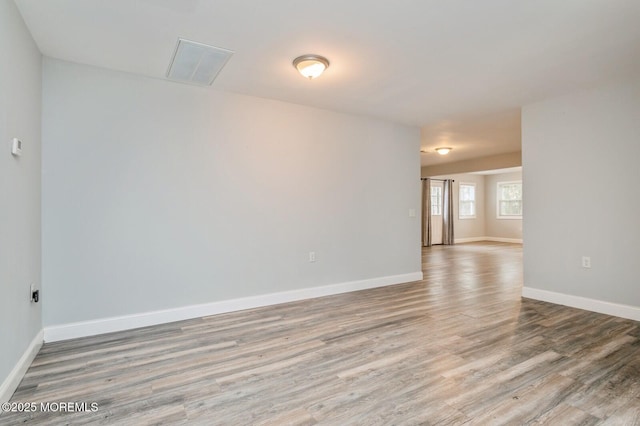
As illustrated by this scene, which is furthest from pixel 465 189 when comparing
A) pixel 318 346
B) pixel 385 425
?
pixel 385 425

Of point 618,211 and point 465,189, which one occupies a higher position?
point 465,189

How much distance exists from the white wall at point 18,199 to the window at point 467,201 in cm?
1100

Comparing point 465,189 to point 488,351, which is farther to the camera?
point 465,189

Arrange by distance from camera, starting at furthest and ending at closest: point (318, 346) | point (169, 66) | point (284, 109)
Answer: point (284, 109), point (169, 66), point (318, 346)

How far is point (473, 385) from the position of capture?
1.99 metres

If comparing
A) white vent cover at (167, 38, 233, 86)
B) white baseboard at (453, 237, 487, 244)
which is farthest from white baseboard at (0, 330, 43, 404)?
white baseboard at (453, 237, 487, 244)

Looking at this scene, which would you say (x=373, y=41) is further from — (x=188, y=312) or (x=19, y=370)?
(x=19, y=370)

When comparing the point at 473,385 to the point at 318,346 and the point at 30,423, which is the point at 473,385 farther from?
the point at 30,423

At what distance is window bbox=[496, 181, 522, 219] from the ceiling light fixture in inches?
394

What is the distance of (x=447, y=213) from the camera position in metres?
10.4

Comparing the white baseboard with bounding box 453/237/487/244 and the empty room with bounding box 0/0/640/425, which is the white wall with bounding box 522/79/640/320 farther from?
the white baseboard with bounding box 453/237/487/244

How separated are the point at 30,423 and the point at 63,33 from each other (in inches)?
102

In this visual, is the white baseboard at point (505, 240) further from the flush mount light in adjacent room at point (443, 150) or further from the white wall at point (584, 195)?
the white wall at point (584, 195)

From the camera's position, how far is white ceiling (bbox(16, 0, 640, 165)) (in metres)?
2.12
